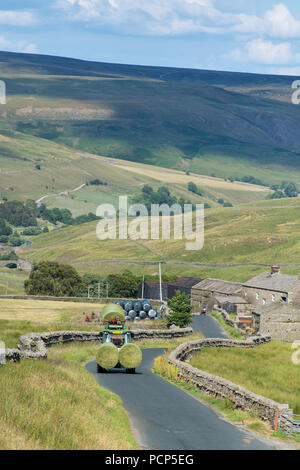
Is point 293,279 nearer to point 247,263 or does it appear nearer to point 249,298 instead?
point 249,298

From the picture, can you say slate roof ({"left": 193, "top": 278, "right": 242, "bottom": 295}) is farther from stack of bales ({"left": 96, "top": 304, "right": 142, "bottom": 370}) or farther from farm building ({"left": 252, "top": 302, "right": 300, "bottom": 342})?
stack of bales ({"left": 96, "top": 304, "right": 142, "bottom": 370})

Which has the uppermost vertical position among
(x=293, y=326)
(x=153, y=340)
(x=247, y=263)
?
(x=153, y=340)

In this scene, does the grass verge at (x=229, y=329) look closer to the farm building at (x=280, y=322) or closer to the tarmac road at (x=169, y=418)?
the farm building at (x=280, y=322)

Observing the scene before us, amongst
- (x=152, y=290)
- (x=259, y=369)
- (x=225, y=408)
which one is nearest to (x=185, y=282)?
(x=152, y=290)

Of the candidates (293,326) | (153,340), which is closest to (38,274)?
(293,326)

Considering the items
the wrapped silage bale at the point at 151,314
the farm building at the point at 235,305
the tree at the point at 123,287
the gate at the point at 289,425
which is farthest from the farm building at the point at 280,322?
the gate at the point at 289,425

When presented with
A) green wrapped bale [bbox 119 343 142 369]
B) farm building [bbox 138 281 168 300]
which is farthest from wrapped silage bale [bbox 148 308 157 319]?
farm building [bbox 138 281 168 300]
